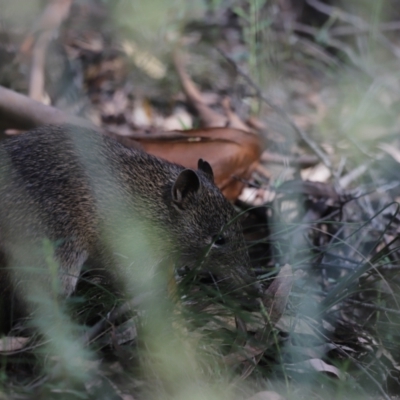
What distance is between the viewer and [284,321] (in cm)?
424

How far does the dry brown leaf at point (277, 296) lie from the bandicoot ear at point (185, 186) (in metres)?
0.95

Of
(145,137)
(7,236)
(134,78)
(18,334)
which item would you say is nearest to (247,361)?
(18,334)

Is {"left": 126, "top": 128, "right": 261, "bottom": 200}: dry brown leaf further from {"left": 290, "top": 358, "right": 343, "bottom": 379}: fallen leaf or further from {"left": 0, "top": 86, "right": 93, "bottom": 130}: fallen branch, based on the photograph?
{"left": 290, "top": 358, "right": 343, "bottom": 379}: fallen leaf

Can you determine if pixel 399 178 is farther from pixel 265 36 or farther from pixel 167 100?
pixel 167 100

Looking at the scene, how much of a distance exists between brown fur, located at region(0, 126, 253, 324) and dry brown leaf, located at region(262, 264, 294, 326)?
35 cm

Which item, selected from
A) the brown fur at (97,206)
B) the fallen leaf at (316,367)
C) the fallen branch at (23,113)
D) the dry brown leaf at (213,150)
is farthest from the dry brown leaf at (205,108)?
the fallen leaf at (316,367)

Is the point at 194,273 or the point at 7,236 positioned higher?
the point at 194,273

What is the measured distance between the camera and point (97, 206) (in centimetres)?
447

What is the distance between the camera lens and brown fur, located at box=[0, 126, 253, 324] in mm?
4164

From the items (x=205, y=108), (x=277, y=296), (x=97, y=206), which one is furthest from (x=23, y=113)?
(x=277, y=296)

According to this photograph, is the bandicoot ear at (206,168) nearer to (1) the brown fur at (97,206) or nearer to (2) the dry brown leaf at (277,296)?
(1) the brown fur at (97,206)

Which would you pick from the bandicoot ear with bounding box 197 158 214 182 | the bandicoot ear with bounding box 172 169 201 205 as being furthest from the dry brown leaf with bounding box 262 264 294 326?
the bandicoot ear with bounding box 197 158 214 182

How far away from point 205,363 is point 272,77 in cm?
453

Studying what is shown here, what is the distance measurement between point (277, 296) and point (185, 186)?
3.65ft
